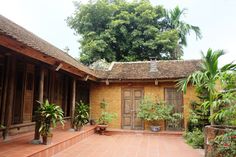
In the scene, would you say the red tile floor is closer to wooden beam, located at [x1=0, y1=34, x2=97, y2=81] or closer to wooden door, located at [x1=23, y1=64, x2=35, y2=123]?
wooden door, located at [x1=23, y1=64, x2=35, y2=123]

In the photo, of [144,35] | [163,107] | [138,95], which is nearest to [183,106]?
[163,107]

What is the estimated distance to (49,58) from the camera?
18.1 ft

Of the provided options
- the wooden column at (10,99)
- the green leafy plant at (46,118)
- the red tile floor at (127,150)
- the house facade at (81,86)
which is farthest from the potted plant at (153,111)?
the wooden column at (10,99)

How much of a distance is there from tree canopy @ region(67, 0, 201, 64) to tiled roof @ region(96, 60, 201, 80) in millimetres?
5355

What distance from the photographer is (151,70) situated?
10945 mm

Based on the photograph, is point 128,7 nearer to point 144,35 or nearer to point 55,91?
point 144,35

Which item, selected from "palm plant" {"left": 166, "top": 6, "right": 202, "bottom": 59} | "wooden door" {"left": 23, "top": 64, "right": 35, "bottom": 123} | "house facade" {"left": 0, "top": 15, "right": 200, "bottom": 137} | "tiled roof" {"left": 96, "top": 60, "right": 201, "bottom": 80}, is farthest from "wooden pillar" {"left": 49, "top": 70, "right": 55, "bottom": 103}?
"palm plant" {"left": 166, "top": 6, "right": 202, "bottom": 59}

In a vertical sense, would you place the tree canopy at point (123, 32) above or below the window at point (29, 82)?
above

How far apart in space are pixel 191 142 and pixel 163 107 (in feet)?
8.16

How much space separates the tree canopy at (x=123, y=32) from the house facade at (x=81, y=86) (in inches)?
211

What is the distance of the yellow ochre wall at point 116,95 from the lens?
1005cm

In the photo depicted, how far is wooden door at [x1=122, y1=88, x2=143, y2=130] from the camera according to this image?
10.5 meters

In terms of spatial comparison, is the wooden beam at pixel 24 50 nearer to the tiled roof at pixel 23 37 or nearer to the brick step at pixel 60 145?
the tiled roof at pixel 23 37

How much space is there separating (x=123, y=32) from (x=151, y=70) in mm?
7035
